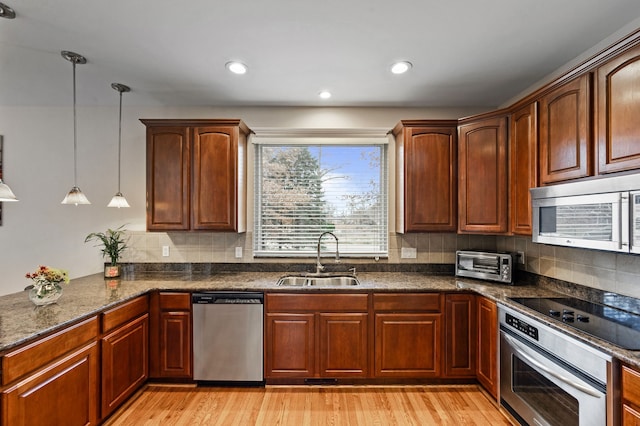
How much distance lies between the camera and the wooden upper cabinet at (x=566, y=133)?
178 centimetres

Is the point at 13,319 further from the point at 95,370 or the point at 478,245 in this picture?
the point at 478,245

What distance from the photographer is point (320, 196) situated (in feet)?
10.6

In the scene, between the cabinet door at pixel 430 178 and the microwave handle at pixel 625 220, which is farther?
the cabinet door at pixel 430 178

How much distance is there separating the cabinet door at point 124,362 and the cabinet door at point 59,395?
0.08 meters

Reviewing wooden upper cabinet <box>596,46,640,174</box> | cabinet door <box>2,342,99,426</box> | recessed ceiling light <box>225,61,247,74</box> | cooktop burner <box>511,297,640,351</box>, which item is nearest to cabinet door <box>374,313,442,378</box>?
cooktop burner <box>511,297,640,351</box>

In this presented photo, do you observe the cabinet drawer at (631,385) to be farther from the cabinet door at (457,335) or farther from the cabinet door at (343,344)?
the cabinet door at (343,344)

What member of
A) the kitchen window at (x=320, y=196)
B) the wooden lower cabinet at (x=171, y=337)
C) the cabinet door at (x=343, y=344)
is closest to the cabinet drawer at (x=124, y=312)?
the wooden lower cabinet at (x=171, y=337)

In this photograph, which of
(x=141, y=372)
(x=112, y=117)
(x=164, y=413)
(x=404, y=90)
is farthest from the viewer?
(x=112, y=117)

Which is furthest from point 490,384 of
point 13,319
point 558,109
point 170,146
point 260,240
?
point 170,146

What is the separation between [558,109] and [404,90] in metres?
1.22

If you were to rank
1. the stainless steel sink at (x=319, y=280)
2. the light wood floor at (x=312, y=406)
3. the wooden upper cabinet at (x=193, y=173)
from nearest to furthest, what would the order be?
the light wood floor at (x=312, y=406) < the wooden upper cabinet at (x=193, y=173) < the stainless steel sink at (x=319, y=280)

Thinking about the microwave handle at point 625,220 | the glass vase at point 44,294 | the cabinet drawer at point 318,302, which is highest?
the microwave handle at point 625,220

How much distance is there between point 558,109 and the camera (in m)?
1.99

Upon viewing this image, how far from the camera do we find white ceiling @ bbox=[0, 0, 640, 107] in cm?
171
